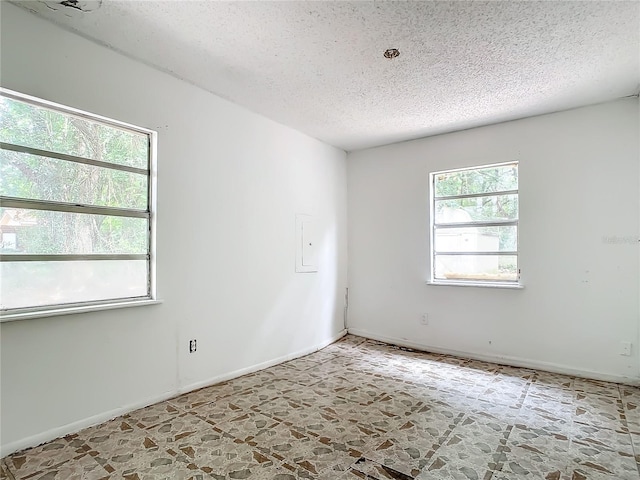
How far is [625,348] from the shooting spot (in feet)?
10.7

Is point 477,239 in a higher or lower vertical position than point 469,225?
lower

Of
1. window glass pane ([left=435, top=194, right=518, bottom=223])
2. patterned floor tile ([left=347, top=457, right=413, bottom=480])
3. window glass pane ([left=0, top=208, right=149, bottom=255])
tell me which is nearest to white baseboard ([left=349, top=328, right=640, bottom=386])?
window glass pane ([left=435, top=194, right=518, bottom=223])

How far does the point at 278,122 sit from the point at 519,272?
3.09 meters

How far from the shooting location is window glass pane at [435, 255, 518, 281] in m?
3.92

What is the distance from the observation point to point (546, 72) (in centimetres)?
281

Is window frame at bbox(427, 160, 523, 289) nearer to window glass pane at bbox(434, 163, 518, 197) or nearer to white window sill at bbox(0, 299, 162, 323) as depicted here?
window glass pane at bbox(434, 163, 518, 197)

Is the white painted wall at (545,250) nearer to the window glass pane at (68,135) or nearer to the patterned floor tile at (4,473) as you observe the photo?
the window glass pane at (68,135)

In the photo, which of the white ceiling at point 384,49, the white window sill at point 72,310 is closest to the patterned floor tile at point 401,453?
the white window sill at point 72,310

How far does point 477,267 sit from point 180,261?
10.6ft

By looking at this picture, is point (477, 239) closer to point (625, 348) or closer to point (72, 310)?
point (625, 348)

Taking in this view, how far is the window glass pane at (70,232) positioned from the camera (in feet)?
7.17

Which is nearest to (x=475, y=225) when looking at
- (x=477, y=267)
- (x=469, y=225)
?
(x=469, y=225)

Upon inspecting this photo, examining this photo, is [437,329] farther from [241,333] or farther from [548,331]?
[241,333]

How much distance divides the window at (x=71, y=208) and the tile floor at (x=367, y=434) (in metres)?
0.93
